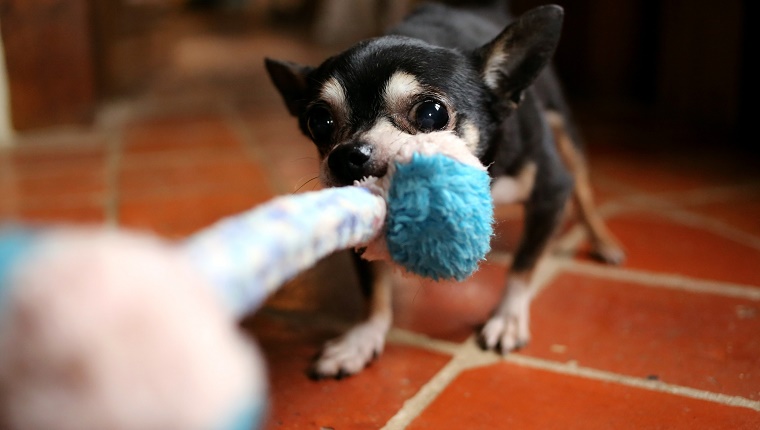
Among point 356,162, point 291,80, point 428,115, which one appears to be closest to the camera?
point 356,162

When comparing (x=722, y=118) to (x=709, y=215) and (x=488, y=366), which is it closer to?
(x=709, y=215)

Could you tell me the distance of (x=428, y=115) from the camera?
1.13 m

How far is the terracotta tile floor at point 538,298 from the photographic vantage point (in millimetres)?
1075

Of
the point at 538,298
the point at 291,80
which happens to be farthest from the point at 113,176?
the point at 538,298

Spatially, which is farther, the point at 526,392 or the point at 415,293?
the point at 415,293

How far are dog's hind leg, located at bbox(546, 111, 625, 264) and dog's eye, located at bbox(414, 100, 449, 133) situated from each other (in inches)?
26.0

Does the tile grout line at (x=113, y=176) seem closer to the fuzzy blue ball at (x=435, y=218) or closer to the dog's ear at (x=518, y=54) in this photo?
the dog's ear at (x=518, y=54)

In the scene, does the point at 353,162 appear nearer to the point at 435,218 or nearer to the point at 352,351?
the point at 435,218

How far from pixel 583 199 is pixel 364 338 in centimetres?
81

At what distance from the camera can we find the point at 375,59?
1150 mm

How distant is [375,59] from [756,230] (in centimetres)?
127

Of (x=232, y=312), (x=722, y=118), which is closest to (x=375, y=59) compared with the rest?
(x=232, y=312)

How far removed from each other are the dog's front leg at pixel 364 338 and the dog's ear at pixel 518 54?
396 millimetres

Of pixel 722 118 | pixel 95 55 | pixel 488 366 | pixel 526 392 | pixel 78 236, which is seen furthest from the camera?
Result: pixel 95 55
